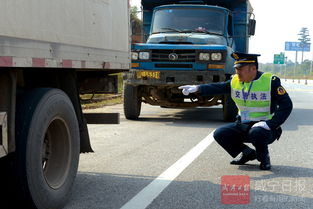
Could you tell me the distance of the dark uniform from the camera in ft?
20.1

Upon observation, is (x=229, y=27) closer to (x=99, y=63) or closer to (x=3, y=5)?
(x=99, y=63)

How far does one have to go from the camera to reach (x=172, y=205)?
187 inches

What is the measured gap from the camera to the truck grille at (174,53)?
1170 cm

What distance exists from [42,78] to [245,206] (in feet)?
7.03

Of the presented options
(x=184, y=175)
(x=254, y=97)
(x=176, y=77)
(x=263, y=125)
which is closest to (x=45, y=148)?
(x=184, y=175)

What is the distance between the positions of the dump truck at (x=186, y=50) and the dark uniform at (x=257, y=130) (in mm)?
4896

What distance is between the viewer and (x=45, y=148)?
15.3ft

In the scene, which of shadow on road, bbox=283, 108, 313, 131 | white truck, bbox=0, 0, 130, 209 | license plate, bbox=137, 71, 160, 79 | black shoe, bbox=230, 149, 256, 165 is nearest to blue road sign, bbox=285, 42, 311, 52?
shadow on road, bbox=283, 108, 313, 131

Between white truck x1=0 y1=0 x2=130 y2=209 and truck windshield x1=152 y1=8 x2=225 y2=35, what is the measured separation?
7.23 m

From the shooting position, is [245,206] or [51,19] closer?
[51,19]

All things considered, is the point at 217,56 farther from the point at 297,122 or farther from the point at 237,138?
the point at 237,138

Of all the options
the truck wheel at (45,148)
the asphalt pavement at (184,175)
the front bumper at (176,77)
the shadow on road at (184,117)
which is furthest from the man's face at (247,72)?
the shadow on road at (184,117)

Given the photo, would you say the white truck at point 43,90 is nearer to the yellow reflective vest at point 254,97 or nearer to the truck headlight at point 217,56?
the yellow reflective vest at point 254,97

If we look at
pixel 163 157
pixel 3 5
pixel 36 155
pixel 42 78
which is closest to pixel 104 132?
pixel 163 157
